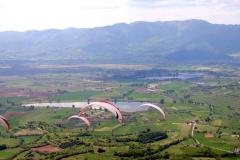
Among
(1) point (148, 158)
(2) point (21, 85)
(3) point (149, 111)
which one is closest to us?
(1) point (148, 158)

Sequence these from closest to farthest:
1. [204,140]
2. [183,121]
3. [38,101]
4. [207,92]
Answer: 1. [204,140]
2. [183,121]
3. [38,101]
4. [207,92]

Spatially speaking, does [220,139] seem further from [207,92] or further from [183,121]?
[207,92]

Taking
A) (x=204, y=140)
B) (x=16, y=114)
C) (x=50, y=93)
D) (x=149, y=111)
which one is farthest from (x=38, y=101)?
(x=204, y=140)

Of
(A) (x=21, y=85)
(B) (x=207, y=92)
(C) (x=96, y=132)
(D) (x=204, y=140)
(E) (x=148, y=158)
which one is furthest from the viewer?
(A) (x=21, y=85)

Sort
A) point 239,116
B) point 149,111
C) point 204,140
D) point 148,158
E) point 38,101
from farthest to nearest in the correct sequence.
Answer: point 38,101 → point 149,111 → point 239,116 → point 204,140 → point 148,158

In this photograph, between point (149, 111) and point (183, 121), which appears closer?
point (183, 121)

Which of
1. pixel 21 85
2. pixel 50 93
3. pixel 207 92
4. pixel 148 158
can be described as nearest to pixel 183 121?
pixel 148 158

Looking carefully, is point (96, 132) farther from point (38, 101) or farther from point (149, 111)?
point (38, 101)

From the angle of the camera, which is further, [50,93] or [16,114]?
[50,93]

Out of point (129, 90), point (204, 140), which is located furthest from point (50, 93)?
point (204, 140)
